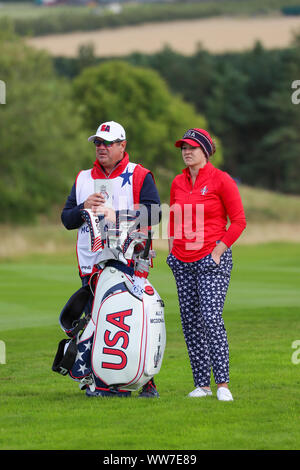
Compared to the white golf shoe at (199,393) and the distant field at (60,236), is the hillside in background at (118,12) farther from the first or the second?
the white golf shoe at (199,393)

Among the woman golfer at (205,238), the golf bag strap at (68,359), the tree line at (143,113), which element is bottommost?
the golf bag strap at (68,359)

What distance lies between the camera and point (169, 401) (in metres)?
6.86

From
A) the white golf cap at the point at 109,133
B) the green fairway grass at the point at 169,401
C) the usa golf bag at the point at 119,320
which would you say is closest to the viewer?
the green fairway grass at the point at 169,401

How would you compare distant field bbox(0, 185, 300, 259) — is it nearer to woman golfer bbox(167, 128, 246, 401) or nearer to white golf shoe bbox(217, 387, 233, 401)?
woman golfer bbox(167, 128, 246, 401)

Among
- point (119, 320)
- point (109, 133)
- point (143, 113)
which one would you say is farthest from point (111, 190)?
point (143, 113)

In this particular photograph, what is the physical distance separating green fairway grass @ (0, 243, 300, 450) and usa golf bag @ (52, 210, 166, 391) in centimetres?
20

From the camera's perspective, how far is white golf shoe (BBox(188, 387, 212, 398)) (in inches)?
278

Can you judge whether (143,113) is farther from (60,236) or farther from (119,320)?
(119,320)

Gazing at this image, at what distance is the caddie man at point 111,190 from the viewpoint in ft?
22.6

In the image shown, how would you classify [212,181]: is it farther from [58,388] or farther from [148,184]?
[58,388]

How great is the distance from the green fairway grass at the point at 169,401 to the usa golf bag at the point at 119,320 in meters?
0.20

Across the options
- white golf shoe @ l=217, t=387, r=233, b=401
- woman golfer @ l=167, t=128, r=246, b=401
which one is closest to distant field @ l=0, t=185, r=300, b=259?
woman golfer @ l=167, t=128, r=246, b=401

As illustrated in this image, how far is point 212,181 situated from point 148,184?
467 mm

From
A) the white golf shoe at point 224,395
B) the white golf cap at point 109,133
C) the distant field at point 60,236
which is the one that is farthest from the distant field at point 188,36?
the white golf shoe at point 224,395
